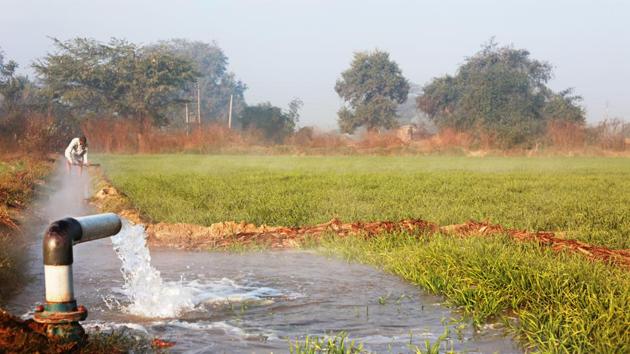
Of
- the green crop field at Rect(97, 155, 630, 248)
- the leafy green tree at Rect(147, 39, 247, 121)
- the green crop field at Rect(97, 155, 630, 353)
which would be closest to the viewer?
the green crop field at Rect(97, 155, 630, 353)

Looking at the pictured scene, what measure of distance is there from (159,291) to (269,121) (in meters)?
49.5

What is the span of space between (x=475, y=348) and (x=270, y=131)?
166 feet

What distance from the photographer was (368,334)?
4.71 m

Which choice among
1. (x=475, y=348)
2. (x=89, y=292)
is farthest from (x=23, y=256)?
(x=475, y=348)

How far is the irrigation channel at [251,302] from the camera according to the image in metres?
4.63

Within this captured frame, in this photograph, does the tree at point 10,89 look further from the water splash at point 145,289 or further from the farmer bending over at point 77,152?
the water splash at point 145,289

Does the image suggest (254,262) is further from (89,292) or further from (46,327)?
(46,327)

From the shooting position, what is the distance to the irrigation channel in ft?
15.2

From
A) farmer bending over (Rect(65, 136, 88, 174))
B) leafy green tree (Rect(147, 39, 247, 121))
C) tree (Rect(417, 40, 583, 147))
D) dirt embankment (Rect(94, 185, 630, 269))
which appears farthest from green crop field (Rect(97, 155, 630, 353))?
leafy green tree (Rect(147, 39, 247, 121))

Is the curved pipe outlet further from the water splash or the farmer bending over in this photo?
the farmer bending over

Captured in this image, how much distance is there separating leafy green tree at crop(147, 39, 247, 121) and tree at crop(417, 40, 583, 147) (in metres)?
21.6

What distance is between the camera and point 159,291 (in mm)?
5645

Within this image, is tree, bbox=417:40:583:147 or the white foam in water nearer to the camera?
the white foam in water

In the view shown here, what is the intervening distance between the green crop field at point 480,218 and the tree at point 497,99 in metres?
28.2
